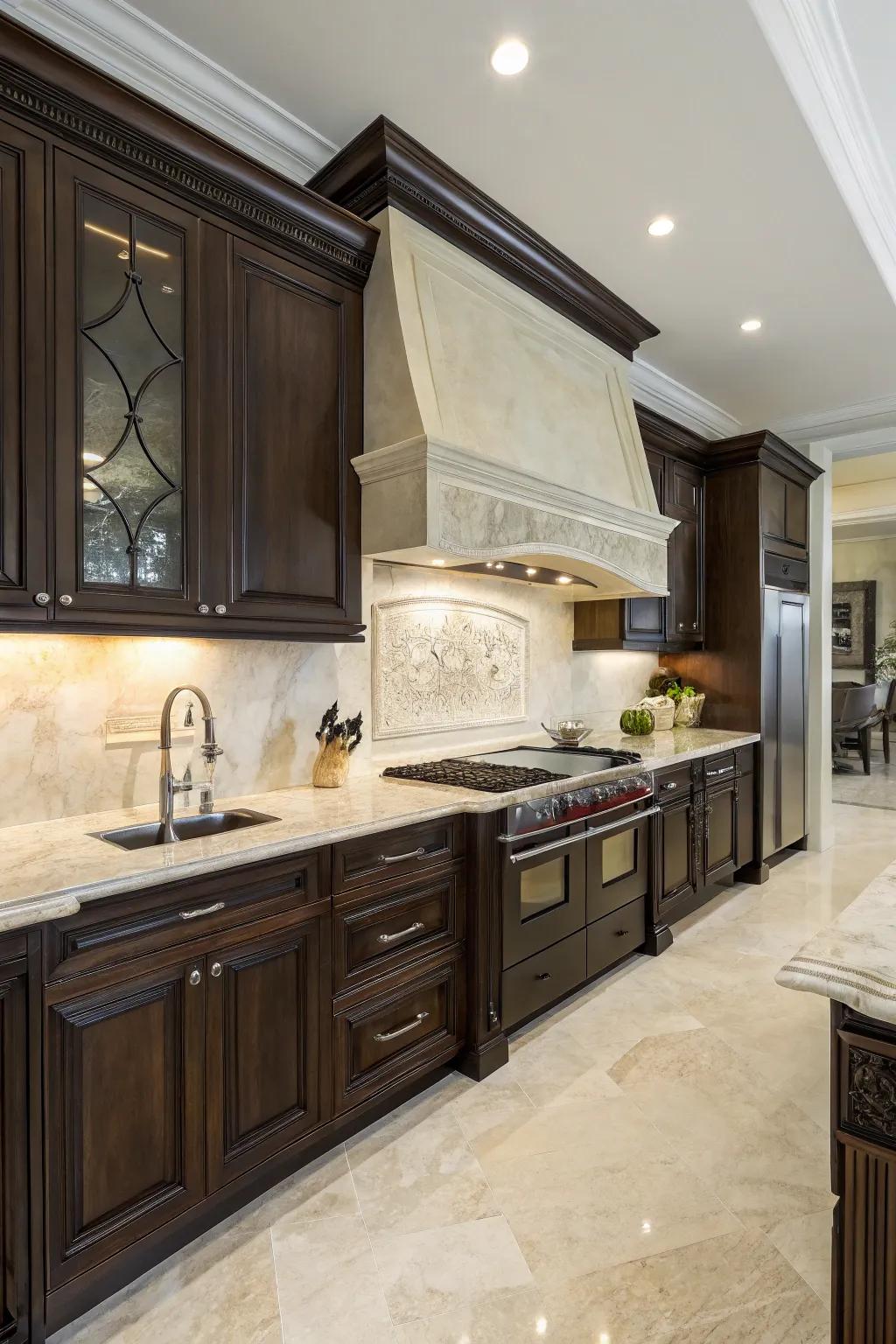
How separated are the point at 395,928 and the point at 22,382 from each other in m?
1.77

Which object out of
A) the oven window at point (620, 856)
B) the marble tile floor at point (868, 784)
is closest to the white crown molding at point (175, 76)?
the oven window at point (620, 856)

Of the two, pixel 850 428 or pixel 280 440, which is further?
pixel 850 428

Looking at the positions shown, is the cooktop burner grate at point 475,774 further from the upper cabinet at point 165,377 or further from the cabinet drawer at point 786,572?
the cabinet drawer at point 786,572

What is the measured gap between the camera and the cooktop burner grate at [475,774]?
2656mm

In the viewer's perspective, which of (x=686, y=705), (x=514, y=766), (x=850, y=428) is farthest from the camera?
(x=850, y=428)

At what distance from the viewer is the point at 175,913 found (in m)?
1.69

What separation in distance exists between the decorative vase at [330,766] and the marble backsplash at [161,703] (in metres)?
0.10

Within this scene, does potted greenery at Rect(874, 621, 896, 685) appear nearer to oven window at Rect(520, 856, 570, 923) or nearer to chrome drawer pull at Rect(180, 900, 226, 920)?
oven window at Rect(520, 856, 570, 923)

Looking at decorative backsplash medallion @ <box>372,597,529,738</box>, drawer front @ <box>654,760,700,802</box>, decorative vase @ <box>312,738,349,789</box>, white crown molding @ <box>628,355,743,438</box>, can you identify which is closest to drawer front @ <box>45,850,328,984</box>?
decorative vase @ <box>312,738,349,789</box>

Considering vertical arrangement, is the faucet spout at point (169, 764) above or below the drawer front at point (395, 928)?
above

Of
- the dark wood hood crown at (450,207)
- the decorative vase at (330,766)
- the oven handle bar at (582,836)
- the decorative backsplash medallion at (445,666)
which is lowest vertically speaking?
the oven handle bar at (582,836)

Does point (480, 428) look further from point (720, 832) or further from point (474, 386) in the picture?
point (720, 832)

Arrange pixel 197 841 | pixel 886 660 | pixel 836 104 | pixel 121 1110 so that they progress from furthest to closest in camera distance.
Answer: pixel 886 660, pixel 836 104, pixel 197 841, pixel 121 1110

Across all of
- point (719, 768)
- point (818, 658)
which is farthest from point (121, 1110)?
point (818, 658)
